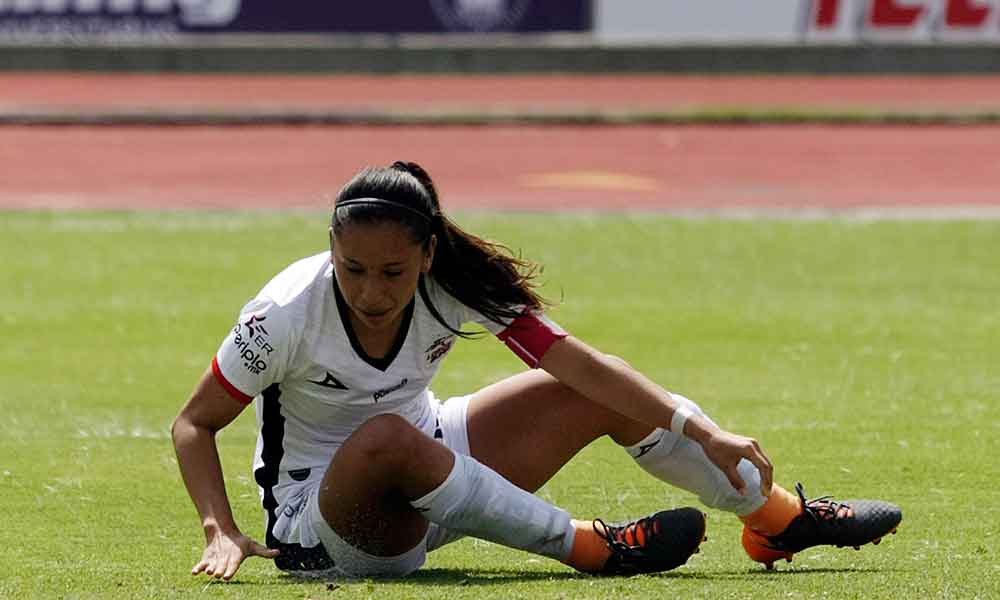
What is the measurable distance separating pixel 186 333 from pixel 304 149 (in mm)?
11399

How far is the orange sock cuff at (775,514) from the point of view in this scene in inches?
220

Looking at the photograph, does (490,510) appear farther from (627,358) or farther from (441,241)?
(627,358)

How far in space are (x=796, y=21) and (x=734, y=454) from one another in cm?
2300

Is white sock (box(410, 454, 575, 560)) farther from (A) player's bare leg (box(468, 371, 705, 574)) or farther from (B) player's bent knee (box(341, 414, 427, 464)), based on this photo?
(A) player's bare leg (box(468, 371, 705, 574))

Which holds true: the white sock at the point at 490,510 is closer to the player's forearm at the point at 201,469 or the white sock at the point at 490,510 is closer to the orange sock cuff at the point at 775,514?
the player's forearm at the point at 201,469

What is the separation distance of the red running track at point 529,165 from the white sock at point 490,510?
38.9ft

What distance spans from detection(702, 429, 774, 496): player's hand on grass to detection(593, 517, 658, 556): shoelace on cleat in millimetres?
243

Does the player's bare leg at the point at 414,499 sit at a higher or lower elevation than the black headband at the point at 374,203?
lower

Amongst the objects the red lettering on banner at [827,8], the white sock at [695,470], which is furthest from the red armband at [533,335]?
the red lettering on banner at [827,8]

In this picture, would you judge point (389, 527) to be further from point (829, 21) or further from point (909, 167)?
point (829, 21)

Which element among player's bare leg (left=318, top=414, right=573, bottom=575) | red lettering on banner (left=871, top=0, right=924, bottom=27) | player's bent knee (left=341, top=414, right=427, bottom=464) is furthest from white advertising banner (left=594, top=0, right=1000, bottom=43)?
player's bent knee (left=341, top=414, right=427, bottom=464)

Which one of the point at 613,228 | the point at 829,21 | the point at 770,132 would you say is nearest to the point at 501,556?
the point at 613,228

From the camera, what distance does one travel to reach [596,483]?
7012 millimetres

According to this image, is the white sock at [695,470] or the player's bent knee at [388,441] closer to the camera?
the player's bent knee at [388,441]
